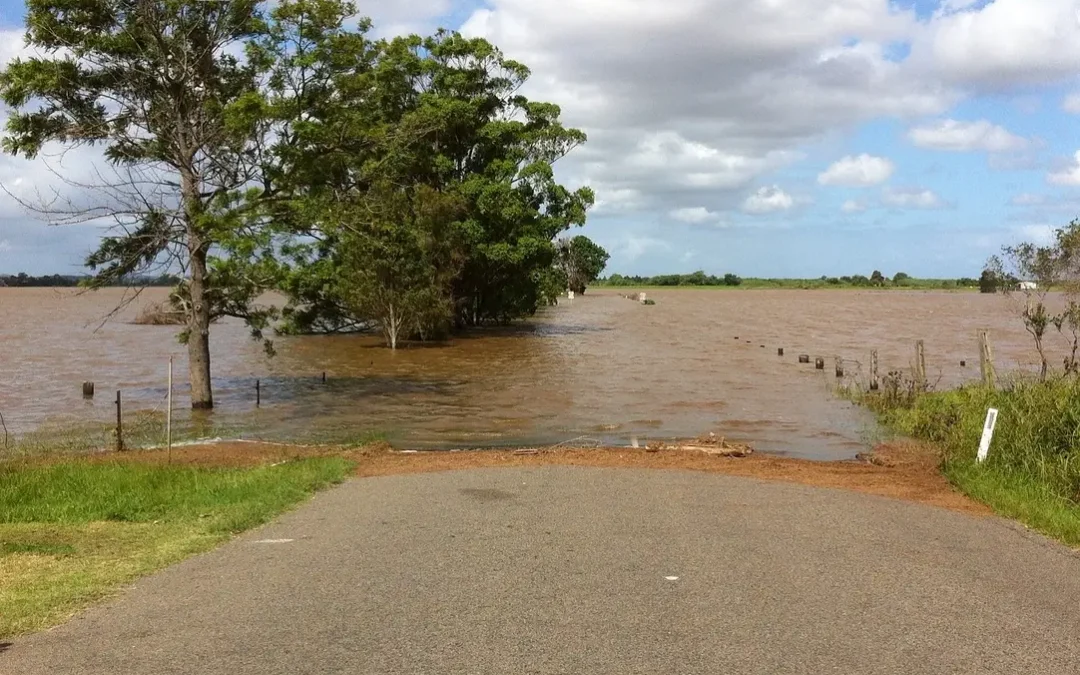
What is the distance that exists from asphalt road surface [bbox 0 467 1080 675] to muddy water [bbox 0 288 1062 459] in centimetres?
924

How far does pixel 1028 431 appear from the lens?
13156 millimetres

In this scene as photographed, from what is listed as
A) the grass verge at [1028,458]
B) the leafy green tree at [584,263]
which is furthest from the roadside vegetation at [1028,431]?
the leafy green tree at [584,263]

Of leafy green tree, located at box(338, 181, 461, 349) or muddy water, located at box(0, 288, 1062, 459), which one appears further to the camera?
leafy green tree, located at box(338, 181, 461, 349)

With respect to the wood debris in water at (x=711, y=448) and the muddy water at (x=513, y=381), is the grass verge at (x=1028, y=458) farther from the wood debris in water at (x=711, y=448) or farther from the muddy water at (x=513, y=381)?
the muddy water at (x=513, y=381)

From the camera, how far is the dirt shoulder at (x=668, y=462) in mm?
13039

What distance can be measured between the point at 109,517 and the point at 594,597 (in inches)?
222

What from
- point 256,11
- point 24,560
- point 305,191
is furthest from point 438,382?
point 24,560

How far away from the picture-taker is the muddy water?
882 inches

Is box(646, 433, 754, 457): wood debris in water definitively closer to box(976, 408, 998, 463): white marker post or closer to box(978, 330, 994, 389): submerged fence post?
box(976, 408, 998, 463): white marker post

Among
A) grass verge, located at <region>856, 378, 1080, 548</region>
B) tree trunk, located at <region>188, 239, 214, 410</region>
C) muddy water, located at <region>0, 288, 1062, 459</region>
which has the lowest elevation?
muddy water, located at <region>0, 288, 1062, 459</region>

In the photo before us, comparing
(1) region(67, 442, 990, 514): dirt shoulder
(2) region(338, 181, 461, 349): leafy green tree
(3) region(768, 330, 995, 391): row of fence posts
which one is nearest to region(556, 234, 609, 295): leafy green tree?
(2) region(338, 181, 461, 349): leafy green tree

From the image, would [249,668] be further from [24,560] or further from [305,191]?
[305,191]

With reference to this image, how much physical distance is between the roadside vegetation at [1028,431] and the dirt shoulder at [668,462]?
442mm

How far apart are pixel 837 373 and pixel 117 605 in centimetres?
2808
